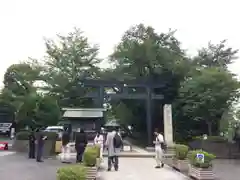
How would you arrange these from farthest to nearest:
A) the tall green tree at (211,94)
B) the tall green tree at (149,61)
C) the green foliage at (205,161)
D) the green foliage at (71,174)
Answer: the tall green tree at (149,61) → the tall green tree at (211,94) → the green foliage at (205,161) → the green foliage at (71,174)

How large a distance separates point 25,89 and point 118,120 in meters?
11.9

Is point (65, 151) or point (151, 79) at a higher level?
point (151, 79)

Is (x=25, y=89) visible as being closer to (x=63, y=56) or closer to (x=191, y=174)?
(x=63, y=56)

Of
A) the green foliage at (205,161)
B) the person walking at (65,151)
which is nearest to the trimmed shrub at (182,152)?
the green foliage at (205,161)

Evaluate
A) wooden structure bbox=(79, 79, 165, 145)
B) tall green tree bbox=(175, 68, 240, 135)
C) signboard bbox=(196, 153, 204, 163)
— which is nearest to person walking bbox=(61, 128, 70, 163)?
signboard bbox=(196, 153, 204, 163)

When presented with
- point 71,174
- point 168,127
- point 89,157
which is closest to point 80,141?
point 89,157

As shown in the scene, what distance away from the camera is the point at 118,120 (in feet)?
117

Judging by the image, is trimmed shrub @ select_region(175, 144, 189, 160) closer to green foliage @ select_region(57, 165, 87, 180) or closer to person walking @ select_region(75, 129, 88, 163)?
person walking @ select_region(75, 129, 88, 163)

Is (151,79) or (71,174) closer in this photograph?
(71,174)

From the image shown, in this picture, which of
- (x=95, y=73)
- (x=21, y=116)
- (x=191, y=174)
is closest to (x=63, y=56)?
(x=95, y=73)

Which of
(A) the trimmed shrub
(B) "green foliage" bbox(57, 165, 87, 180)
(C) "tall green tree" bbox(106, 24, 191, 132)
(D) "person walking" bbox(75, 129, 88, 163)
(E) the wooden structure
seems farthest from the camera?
(C) "tall green tree" bbox(106, 24, 191, 132)

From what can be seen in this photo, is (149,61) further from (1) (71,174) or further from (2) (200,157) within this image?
(1) (71,174)

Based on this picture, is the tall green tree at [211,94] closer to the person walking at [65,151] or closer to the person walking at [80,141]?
the person walking at [65,151]

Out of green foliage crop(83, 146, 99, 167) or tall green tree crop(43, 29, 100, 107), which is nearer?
green foliage crop(83, 146, 99, 167)
